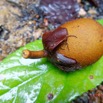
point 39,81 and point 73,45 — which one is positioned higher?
point 73,45

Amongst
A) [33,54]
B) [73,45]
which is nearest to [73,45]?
[73,45]

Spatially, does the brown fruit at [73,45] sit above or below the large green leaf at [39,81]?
above

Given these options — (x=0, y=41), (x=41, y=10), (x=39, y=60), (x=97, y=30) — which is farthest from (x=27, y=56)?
(x=41, y=10)

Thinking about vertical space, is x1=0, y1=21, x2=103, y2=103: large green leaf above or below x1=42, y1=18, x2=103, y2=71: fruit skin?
below

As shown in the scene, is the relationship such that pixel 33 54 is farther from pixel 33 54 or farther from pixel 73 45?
pixel 73 45
